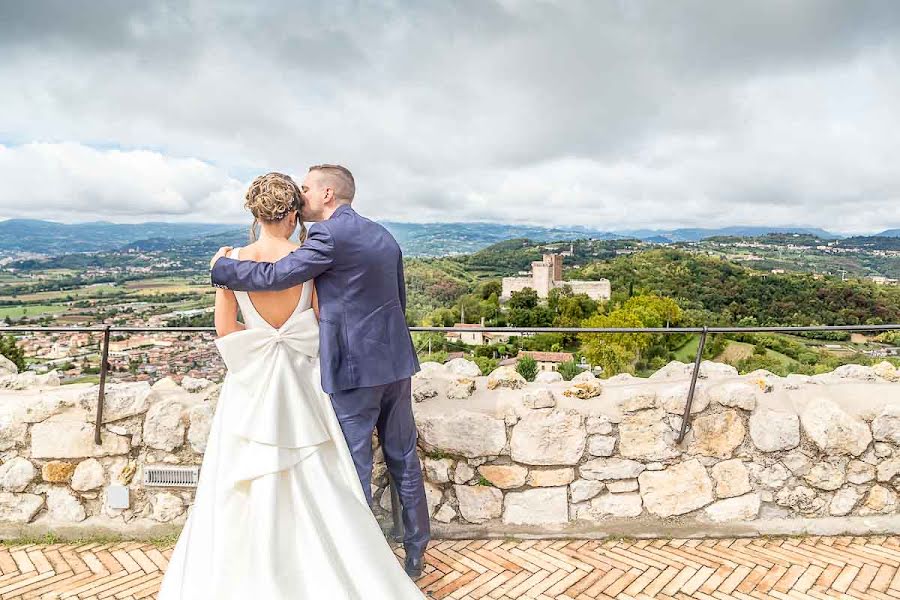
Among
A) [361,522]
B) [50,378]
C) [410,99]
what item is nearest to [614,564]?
[361,522]

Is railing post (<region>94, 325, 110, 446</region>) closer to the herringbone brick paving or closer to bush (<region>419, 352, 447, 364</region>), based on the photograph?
the herringbone brick paving

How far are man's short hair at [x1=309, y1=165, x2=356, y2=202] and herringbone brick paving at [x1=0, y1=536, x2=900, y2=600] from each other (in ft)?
6.09

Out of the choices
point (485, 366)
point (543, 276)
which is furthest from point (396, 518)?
point (543, 276)

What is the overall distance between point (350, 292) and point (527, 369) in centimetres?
185

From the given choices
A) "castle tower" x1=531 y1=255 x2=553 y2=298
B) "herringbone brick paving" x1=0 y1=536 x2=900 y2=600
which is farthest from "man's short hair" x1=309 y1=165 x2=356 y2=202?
"castle tower" x1=531 y1=255 x2=553 y2=298

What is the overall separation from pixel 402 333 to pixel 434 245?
33.9 metres

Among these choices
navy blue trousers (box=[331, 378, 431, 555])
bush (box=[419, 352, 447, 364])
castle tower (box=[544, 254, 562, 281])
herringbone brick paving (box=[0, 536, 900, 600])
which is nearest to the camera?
navy blue trousers (box=[331, 378, 431, 555])

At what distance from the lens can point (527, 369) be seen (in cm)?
389

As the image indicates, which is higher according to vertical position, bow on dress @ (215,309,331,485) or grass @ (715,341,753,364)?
bow on dress @ (215,309,331,485)

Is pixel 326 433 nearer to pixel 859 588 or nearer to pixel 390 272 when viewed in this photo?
pixel 390 272

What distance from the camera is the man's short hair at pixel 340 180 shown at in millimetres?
2480

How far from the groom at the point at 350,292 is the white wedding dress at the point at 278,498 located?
4.1 inches

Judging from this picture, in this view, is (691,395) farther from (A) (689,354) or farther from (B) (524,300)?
(B) (524,300)

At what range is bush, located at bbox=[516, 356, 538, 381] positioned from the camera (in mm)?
3751
